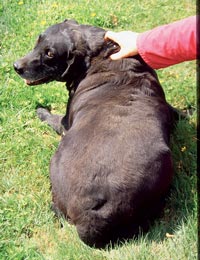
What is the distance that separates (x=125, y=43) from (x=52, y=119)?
1360 mm

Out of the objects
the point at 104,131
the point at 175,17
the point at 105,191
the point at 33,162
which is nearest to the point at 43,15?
the point at 175,17

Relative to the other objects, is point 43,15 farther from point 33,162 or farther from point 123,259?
point 123,259

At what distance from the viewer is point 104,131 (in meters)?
3.53

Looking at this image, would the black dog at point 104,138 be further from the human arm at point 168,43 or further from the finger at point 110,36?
the human arm at point 168,43

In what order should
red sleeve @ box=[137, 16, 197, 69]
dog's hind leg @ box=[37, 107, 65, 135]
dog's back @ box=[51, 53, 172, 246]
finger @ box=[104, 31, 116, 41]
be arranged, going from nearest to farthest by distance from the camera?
1. red sleeve @ box=[137, 16, 197, 69]
2. dog's back @ box=[51, 53, 172, 246]
3. finger @ box=[104, 31, 116, 41]
4. dog's hind leg @ box=[37, 107, 65, 135]

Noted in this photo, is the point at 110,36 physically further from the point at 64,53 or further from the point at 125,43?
the point at 64,53

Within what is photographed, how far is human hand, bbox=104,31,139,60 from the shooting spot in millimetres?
3668

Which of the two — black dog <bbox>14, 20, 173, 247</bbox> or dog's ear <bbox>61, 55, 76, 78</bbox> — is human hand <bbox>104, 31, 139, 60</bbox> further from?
dog's ear <bbox>61, 55, 76, 78</bbox>

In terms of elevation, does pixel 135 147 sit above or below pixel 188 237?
above

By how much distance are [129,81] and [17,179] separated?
131 cm

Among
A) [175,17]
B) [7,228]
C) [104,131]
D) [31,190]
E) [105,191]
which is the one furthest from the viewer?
[175,17]

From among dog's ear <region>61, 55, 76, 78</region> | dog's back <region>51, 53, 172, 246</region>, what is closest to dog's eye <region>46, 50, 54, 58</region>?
dog's ear <region>61, 55, 76, 78</region>

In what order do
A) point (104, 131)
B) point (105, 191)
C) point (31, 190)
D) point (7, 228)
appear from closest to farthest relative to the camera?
point (105, 191) < point (104, 131) < point (7, 228) < point (31, 190)

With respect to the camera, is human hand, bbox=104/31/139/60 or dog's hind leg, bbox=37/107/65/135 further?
dog's hind leg, bbox=37/107/65/135
